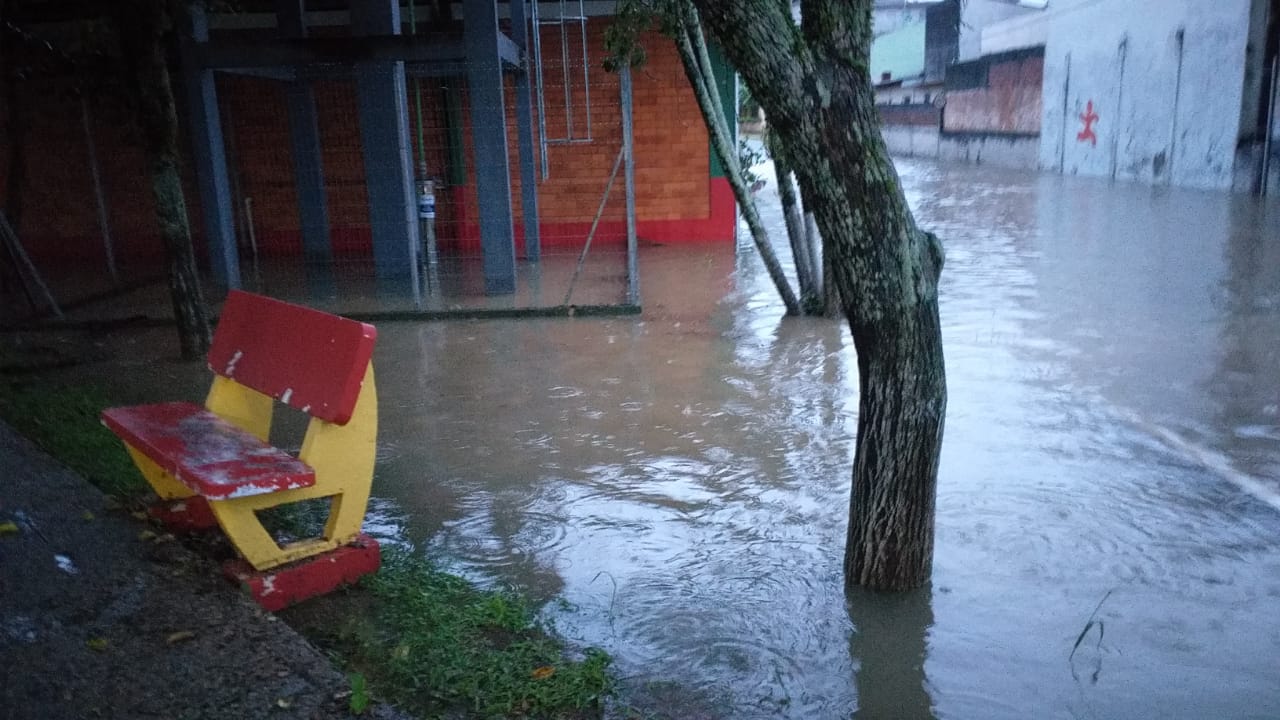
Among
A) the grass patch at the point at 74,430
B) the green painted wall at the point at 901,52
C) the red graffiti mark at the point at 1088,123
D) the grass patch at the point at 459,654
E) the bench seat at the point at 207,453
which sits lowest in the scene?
the grass patch at the point at 459,654

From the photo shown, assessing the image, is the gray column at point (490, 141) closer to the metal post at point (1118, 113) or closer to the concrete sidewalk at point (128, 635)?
the concrete sidewalk at point (128, 635)

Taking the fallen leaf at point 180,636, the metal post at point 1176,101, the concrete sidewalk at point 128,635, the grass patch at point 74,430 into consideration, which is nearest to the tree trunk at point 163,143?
the grass patch at point 74,430

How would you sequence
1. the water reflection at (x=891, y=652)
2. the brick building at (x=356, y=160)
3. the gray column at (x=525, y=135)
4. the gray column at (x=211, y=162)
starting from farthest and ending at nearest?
the brick building at (x=356, y=160) < the gray column at (x=525, y=135) < the gray column at (x=211, y=162) < the water reflection at (x=891, y=652)

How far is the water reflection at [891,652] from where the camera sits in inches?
140

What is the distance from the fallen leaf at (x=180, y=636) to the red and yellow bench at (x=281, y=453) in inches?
18.9

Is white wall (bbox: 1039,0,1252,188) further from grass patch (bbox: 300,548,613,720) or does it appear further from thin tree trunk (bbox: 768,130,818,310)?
grass patch (bbox: 300,548,613,720)

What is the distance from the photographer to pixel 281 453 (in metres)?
4.07

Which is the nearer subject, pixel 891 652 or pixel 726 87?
pixel 891 652

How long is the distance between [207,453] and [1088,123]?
26.7 m

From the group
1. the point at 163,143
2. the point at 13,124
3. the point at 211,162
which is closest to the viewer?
the point at 163,143

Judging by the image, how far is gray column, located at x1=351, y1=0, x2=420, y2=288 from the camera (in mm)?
10484

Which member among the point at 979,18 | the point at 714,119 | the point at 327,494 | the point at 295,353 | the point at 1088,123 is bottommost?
the point at 327,494

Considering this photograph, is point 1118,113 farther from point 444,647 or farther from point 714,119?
point 444,647

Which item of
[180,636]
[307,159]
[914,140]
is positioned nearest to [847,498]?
[180,636]
